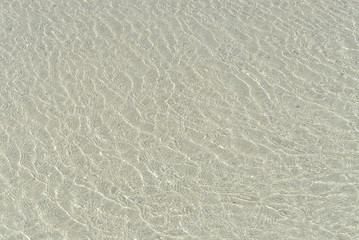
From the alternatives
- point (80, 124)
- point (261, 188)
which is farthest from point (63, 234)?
point (261, 188)

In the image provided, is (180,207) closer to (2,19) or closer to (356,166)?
(356,166)

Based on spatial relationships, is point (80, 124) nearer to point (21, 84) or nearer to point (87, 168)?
A: point (87, 168)

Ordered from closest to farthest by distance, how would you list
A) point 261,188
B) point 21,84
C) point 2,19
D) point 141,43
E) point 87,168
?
1. point 261,188
2. point 87,168
3. point 21,84
4. point 141,43
5. point 2,19

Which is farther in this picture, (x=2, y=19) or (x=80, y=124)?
(x=2, y=19)

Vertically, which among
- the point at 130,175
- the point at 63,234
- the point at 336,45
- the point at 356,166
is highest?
the point at 336,45

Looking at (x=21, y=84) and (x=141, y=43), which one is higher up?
(x=141, y=43)

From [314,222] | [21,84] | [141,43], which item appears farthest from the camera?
[141,43]
